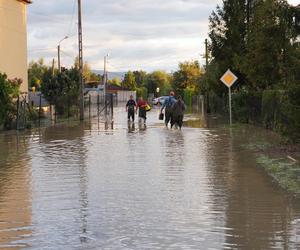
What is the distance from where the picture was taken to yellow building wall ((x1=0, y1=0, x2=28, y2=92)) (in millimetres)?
39569

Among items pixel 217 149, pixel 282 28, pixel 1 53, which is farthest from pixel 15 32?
pixel 217 149

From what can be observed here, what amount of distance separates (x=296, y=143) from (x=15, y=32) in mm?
28805

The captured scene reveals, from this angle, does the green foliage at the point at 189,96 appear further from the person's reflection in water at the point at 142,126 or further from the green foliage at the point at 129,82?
the green foliage at the point at 129,82

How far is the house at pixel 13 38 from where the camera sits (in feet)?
130

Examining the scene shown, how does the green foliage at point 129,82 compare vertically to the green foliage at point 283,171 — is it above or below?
above

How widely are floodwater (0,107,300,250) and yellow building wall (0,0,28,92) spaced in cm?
2307

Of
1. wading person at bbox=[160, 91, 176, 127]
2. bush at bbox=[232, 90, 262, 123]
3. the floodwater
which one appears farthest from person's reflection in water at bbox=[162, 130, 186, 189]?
bush at bbox=[232, 90, 262, 123]

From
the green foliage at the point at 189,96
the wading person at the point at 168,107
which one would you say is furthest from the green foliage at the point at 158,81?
the wading person at the point at 168,107

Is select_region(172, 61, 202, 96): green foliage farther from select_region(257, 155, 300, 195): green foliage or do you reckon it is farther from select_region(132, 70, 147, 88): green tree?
select_region(257, 155, 300, 195): green foliage

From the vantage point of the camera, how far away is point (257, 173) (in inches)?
A: 518

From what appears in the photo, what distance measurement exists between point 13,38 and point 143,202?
111ft

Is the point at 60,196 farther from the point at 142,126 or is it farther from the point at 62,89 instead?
the point at 62,89

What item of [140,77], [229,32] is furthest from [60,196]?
[140,77]

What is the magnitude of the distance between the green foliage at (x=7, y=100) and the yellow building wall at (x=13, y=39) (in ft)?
33.4
